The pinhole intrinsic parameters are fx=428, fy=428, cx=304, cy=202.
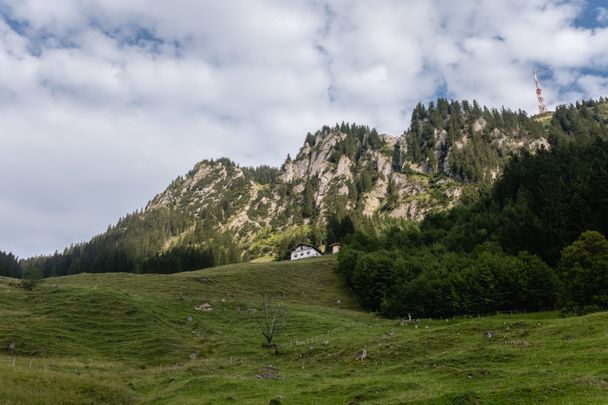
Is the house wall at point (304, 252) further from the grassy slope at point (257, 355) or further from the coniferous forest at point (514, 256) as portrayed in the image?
the grassy slope at point (257, 355)

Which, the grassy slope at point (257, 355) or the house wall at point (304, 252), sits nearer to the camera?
the grassy slope at point (257, 355)

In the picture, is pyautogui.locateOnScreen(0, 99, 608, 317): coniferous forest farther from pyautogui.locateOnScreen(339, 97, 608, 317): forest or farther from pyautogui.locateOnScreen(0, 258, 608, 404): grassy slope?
pyautogui.locateOnScreen(0, 258, 608, 404): grassy slope

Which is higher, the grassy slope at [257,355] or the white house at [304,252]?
the white house at [304,252]

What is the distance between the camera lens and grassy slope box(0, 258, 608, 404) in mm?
27234

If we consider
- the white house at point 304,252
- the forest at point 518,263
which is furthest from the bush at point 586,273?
the white house at point 304,252

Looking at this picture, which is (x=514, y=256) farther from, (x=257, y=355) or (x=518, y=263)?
(x=257, y=355)

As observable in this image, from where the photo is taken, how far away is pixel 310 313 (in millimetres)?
80625

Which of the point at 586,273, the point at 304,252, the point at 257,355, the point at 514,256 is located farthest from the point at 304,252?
the point at 586,273

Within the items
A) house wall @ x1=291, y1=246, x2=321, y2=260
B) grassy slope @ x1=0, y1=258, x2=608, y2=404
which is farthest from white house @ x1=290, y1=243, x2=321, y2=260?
grassy slope @ x1=0, y1=258, x2=608, y2=404

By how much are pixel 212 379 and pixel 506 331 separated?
96.9 ft

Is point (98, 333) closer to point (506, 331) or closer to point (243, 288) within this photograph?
point (243, 288)

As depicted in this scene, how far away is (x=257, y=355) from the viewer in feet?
174

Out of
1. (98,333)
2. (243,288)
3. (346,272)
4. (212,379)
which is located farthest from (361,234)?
(212,379)

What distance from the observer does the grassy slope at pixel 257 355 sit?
27.2 m
